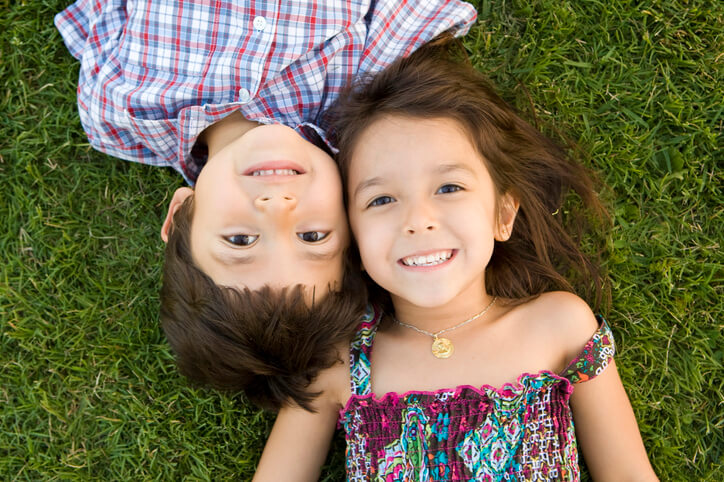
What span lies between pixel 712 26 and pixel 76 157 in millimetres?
3191

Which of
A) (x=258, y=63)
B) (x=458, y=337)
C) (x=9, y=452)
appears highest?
(x=258, y=63)

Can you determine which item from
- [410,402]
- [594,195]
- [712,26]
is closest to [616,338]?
[594,195]

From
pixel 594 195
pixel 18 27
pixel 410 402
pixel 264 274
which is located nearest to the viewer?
pixel 264 274

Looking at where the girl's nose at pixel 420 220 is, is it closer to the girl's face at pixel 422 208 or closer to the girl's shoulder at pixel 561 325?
the girl's face at pixel 422 208

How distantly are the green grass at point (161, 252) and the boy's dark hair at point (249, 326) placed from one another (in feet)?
1.75

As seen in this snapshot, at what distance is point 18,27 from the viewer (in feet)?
10.2

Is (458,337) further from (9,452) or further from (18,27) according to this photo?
(18,27)

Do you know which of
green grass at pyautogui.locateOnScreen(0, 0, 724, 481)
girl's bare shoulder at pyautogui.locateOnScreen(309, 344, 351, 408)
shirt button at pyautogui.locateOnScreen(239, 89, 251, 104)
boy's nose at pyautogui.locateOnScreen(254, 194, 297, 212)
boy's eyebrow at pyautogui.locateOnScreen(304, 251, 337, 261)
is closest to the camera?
boy's nose at pyautogui.locateOnScreen(254, 194, 297, 212)

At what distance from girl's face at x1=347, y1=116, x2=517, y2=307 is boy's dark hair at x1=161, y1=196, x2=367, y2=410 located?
281 millimetres

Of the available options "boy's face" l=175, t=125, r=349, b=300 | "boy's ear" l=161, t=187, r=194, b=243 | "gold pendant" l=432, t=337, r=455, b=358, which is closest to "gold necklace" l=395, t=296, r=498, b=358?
"gold pendant" l=432, t=337, r=455, b=358

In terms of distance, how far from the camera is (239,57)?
266cm

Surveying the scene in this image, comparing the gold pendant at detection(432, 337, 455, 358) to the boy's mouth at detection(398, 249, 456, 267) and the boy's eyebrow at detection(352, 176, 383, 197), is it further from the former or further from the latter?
the boy's eyebrow at detection(352, 176, 383, 197)

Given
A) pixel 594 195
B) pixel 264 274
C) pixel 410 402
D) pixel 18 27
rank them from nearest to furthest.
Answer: pixel 264 274 → pixel 410 402 → pixel 594 195 → pixel 18 27

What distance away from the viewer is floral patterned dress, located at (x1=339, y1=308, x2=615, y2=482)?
251 cm
